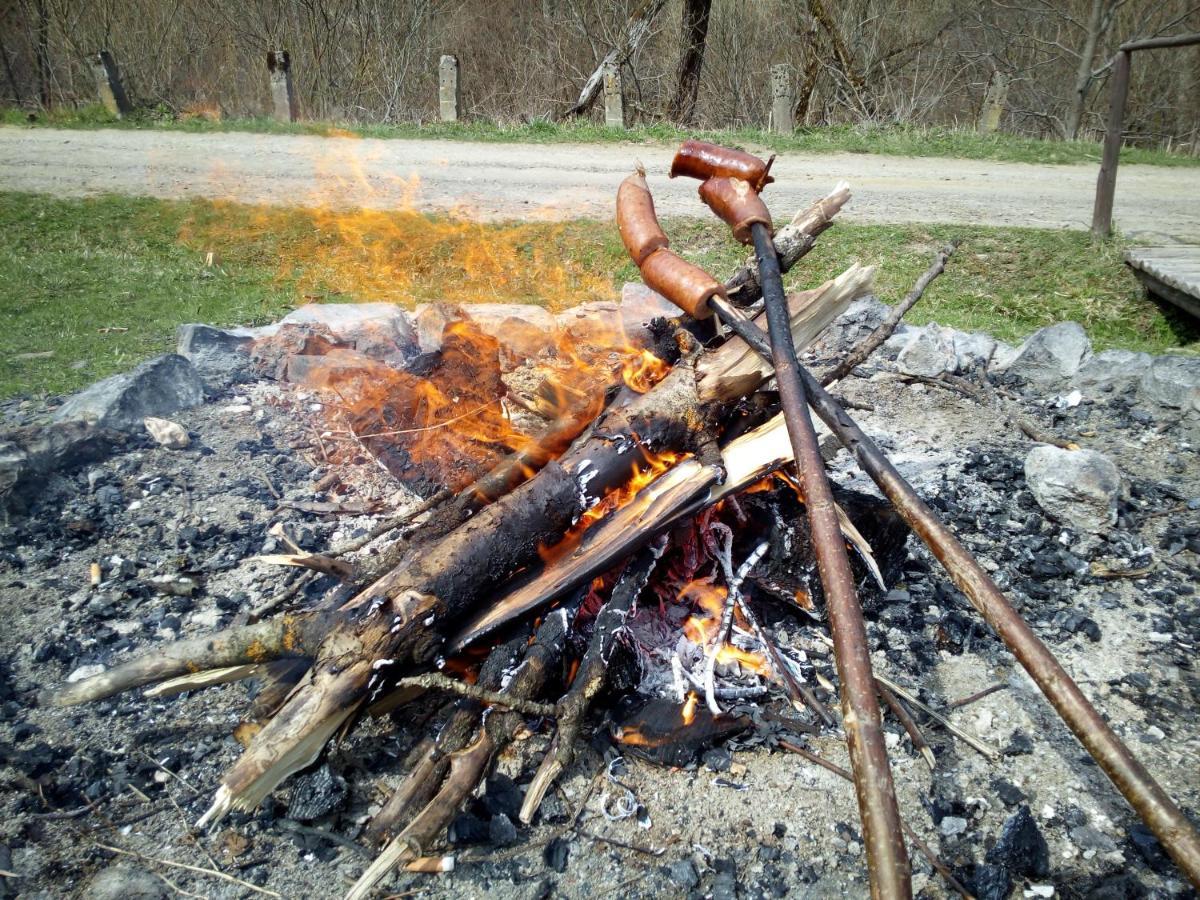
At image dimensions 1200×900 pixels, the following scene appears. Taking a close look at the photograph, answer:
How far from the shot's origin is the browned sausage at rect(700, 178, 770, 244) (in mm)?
2916

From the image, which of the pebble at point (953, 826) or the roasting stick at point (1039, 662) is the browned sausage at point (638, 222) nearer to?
the roasting stick at point (1039, 662)

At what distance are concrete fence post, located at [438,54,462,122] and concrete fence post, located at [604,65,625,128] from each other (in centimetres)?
288

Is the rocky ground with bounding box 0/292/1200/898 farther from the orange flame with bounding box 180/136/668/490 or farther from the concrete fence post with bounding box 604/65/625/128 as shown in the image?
the concrete fence post with bounding box 604/65/625/128

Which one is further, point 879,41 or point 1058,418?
point 879,41

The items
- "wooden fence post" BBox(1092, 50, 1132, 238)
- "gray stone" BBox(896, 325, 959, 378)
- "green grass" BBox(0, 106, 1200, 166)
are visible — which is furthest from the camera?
"green grass" BBox(0, 106, 1200, 166)

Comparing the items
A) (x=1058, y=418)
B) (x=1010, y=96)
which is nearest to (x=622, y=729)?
(x=1058, y=418)

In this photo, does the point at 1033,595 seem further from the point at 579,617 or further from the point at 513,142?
the point at 513,142

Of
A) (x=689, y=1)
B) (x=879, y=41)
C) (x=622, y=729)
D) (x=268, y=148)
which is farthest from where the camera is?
(x=879, y=41)

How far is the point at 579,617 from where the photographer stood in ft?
9.11

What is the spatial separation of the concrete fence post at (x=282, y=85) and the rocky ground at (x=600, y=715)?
11.6m

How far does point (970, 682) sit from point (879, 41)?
16.7 meters

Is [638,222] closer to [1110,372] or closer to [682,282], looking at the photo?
[682,282]

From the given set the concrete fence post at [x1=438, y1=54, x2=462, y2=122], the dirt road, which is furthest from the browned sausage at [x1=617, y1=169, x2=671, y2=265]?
the concrete fence post at [x1=438, y1=54, x2=462, y2=122]

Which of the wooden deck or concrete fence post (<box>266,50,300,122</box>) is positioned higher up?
concrete fence post (<box>266,50,300,122</box>)
